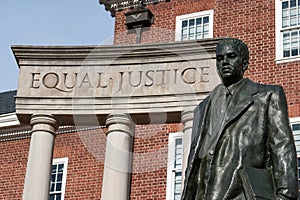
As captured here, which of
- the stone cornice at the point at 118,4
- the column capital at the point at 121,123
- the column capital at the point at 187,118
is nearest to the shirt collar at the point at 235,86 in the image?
the column capital at the point at 187,118

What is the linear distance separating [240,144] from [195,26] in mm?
15921

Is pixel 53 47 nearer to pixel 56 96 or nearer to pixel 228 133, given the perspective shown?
pixel 56 96

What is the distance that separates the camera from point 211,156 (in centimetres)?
521

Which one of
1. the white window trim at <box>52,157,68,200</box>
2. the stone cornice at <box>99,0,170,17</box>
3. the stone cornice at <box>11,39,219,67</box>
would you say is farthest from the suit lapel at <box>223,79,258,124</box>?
the stone cornice at <box>99,0,170,17</box>

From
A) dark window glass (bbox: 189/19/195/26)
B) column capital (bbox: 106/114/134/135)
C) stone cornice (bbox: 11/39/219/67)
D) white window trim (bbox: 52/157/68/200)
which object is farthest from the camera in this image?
white window trim (bbox: 52/157/68/200)

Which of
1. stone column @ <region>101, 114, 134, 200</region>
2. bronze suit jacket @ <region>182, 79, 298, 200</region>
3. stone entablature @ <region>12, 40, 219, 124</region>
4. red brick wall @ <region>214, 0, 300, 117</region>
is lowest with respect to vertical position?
bronze suit jacket @ <region>182, 79, 298, 200</region>

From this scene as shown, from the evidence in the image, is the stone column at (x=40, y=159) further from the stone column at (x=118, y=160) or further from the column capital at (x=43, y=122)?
the stone column at (x=118, y=160)

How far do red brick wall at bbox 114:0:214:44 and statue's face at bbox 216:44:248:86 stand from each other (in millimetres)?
15501

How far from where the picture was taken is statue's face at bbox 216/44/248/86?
5.41 m

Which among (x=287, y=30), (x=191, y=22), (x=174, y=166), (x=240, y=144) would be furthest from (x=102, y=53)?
(x=240, y=144)

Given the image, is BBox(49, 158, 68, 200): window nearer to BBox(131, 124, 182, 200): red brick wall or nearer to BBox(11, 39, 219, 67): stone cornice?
BBox(131, 124, 182, 200): red brick wall

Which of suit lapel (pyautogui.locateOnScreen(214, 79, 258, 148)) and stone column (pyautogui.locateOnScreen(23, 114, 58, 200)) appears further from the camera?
stone column (pyautogui.locateOnScreen(23, 114, 58, 200))

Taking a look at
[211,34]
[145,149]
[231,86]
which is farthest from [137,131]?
[231,86]

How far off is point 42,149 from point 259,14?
25.2 feet
